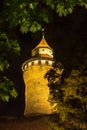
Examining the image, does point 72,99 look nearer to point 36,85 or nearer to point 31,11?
point 31,11

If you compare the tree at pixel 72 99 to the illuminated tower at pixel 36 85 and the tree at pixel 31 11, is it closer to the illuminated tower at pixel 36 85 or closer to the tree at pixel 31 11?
the tree at pixel 31 11

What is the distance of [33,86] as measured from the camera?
3575 centimetres

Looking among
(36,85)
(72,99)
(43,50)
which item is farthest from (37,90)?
(72,99)

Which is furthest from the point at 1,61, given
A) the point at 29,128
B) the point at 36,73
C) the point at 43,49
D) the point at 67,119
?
the point at 43,49

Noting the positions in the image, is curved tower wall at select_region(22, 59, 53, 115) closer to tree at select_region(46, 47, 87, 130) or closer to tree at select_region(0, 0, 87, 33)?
tree at select_region(46, 47, 87, 130)

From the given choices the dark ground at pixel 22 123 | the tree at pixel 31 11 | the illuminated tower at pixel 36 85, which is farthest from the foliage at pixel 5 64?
the illuminated tower at pixel 36 85

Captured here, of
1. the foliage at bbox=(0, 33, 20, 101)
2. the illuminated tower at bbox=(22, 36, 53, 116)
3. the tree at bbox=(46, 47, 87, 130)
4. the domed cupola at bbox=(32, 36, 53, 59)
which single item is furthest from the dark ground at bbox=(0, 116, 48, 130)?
the foliage at bbox=(0, 33, 20, 101)

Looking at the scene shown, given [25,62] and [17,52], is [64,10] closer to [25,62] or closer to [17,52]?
[17,52]

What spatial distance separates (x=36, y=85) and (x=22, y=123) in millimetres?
5936

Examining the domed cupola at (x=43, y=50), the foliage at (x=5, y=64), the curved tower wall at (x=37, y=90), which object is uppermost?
the domed cupola at (x=43, y=50)

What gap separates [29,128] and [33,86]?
6490 millimetres

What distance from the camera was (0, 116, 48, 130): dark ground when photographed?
97.3 ft

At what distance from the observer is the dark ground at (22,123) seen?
2967cm

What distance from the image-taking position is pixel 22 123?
30.3 metres
